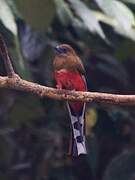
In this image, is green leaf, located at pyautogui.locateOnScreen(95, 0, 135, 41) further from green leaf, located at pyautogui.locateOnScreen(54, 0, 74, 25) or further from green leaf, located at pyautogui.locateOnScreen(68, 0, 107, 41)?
green leaf, located at pyautogui.locateOnScreen(54, 0, 74, 25)

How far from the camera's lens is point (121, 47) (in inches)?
120

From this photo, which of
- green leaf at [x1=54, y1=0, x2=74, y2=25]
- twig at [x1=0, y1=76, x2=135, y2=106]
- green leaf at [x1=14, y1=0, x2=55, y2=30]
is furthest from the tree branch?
green leaf at [x1=54, y1=0, x2=74, y2=25]

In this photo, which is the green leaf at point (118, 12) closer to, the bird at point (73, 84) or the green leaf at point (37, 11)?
the green leaf at point (37, 11)

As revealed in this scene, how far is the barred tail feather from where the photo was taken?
1.93 meters

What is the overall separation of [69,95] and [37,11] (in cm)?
68

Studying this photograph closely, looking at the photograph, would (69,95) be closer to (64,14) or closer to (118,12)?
(118,12)

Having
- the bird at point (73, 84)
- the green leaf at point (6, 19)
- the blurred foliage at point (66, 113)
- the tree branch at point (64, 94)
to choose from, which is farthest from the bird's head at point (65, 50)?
the blurred foliage at point (66, 113)

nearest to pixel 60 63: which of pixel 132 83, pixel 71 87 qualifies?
pixel 71 87

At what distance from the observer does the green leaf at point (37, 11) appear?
248cm

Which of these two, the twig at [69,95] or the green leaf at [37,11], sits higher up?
the green leaf at [37,11]

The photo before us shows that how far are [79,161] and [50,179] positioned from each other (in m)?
0.17

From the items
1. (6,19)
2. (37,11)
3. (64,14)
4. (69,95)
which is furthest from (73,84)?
(64,14)

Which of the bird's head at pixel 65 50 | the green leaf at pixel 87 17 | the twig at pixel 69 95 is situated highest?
the green leaf at pixel 87 17

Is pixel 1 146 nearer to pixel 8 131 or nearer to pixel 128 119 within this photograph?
pixel 8 131
